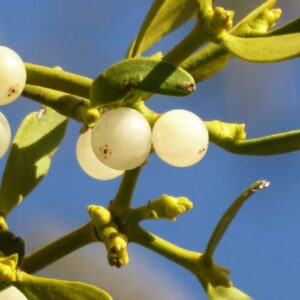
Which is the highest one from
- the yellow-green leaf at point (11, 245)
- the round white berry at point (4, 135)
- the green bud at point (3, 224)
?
the round white berry at point (4, 135)

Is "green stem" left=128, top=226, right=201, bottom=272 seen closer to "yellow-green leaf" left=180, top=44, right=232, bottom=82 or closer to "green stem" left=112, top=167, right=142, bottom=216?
"green stem" left=112, top=167, right=142, bottom=216

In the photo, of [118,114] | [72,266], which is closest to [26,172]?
[118,114]

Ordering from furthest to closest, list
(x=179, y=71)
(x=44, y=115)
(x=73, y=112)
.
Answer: (x=44, y=115) → (x=73, y=112) → (x=179, y=71)

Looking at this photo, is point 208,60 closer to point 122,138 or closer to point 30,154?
point 122,138

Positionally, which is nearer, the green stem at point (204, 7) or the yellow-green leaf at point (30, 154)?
the green stem at point (204, 7)

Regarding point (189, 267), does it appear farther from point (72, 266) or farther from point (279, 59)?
point (72, 266)

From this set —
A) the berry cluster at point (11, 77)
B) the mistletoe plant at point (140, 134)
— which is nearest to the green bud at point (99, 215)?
the mistletoe plant at point (140, 134)

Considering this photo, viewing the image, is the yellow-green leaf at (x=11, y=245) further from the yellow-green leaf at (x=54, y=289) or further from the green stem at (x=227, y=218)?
the green stem at (x=227, y=218)
